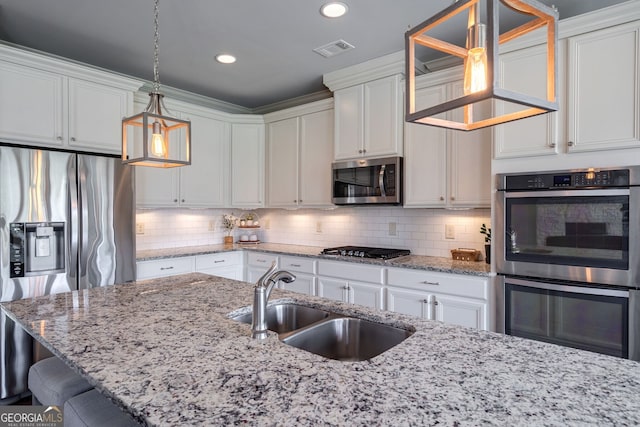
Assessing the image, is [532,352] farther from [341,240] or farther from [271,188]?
[271,188]

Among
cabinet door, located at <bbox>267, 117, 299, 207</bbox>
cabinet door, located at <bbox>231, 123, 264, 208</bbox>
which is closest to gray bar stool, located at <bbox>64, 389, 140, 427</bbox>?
cabinet door, located at <bbox>267, 117, 299, 207</bbox>

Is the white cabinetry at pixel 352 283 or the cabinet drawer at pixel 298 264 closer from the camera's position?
the white cabinetry at pixel 352 283

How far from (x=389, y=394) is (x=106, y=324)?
110 cm

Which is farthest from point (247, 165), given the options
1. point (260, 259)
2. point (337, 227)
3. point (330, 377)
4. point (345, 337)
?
point (330, 377)

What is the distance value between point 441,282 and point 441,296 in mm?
103

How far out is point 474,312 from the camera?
2.53 meters

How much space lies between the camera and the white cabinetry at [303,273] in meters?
3.46

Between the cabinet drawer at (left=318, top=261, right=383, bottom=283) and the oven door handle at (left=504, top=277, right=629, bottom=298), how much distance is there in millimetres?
988

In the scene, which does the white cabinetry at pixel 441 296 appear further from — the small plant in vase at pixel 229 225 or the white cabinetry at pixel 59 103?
the white cabinetry at pixel 59 103

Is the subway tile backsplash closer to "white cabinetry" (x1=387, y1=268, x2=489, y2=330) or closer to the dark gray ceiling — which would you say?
"white cabinetry" (x1=387, y1=268, x2=489, y2=330)

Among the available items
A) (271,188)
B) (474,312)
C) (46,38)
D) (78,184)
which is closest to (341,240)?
(271,188)

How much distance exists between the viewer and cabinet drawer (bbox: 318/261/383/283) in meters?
3.00

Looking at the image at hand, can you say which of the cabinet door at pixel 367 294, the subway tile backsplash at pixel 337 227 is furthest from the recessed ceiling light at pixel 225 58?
the cabinet door at pixel 367 294

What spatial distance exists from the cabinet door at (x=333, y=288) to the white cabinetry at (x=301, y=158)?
2.71 ft
